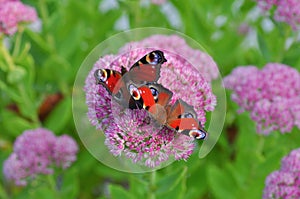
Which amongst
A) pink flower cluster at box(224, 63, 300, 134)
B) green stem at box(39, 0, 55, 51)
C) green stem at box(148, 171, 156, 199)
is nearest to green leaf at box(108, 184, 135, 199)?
green stem at box(148, 171, 156, 199)

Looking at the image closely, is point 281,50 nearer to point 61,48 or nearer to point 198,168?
point 198,168

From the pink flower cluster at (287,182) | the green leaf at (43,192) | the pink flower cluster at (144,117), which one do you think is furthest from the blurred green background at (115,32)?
the pink flower cluster at (144,117)

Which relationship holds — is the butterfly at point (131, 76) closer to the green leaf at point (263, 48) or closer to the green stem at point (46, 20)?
the green leaf at point (263, 48)

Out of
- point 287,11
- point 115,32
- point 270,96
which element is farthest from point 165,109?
point 115,32

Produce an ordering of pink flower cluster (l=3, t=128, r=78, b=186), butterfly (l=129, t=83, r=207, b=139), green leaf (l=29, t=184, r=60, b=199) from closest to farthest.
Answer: butterfly (l=129, t=83, r=207, b=139)
pink flower cluster (l=3, t=128, r=78, b=186)
green leaf (l=29, t=184, r=60, b=199)

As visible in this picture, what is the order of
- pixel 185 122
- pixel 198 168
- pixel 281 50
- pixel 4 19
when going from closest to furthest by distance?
pixel 185 122, pixel 4 19, pixel 281 50, pixel 198 168

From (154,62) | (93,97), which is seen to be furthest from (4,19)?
(154,62)

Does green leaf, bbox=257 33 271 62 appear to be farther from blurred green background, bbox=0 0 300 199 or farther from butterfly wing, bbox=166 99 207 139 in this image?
butterfly wing, bbox=166 99 207 139
